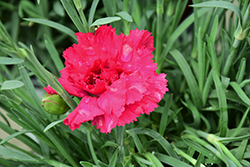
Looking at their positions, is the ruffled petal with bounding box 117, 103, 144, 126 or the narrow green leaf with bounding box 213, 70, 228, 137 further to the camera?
the narrow green leaf with bounding box 213, 70, 228, 137

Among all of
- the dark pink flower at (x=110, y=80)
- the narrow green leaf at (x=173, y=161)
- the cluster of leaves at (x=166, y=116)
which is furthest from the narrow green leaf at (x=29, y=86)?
the narrow green leaf at (x=173, y=161)

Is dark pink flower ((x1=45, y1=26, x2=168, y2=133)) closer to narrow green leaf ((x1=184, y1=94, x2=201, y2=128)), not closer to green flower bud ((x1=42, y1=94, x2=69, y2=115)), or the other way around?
green flower bud ((x1=42, y1=94, x2=69, y2=115))

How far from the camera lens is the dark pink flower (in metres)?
0.23

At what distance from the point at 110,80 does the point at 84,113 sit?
50 millimetres

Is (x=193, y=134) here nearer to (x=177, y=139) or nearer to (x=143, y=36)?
(x=177, y=139)

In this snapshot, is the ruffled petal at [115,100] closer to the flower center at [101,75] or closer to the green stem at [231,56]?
the flower center at [101,75]

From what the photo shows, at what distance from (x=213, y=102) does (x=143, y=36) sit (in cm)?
23

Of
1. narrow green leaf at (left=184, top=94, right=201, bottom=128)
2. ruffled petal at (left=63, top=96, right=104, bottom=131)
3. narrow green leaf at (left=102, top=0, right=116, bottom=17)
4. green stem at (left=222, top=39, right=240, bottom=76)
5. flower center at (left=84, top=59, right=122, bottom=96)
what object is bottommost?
narrow green leaf at (left=184, top=94, right=201, bottom=128)

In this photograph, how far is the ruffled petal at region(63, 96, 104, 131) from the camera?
0.75 feet

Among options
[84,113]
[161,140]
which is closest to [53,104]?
[84,113]

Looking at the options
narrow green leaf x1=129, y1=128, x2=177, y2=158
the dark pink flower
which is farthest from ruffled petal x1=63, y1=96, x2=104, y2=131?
narrow green leaf x1=129, y1=128, x2=177, y2=158

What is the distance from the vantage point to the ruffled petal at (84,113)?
23cm

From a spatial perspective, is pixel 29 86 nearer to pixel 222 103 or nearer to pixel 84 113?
pixel 84 113

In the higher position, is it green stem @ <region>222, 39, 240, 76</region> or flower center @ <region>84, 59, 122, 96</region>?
flower center @ <region>84, 59, 122, 96</region>
